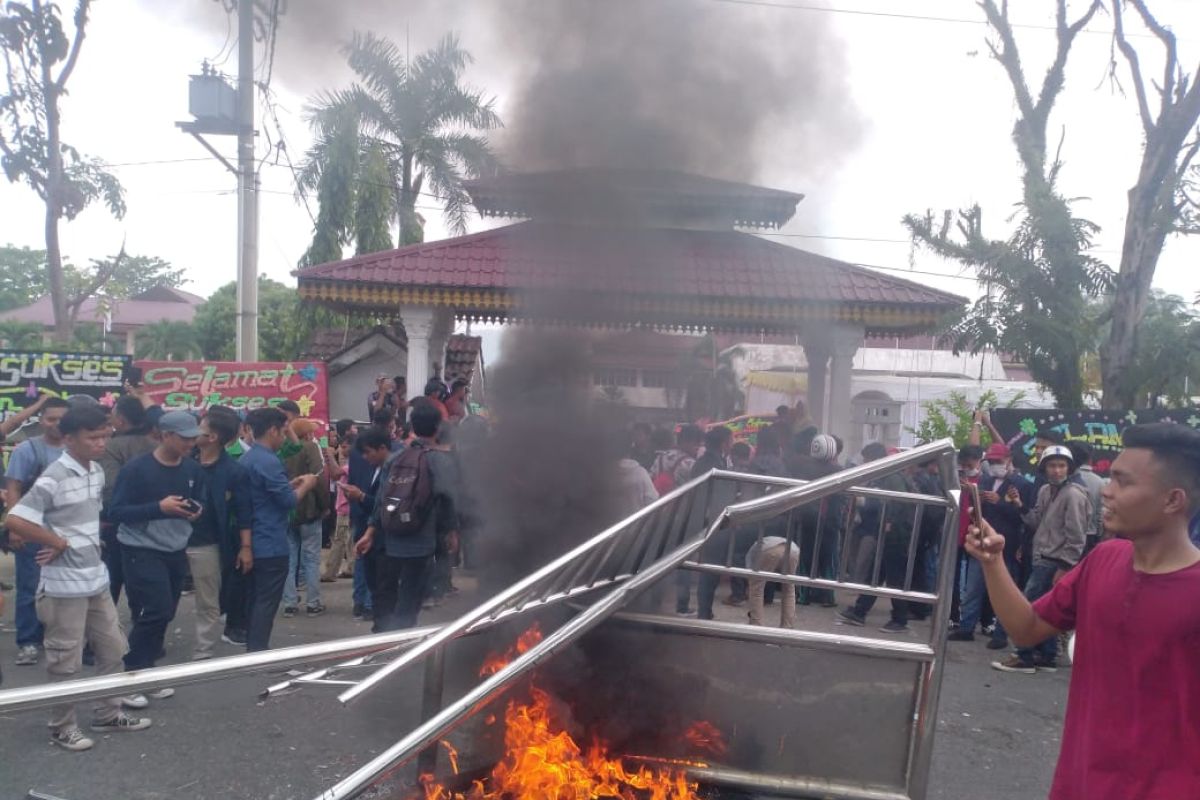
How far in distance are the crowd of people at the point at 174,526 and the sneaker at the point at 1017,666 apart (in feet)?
12.9

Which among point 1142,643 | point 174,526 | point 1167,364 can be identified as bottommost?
point 174,526

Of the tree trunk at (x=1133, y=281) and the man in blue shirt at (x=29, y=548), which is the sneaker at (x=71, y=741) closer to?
the man in blue shirt at (x=29, y=548)

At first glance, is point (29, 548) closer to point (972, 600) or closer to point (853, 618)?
point (853, 618)

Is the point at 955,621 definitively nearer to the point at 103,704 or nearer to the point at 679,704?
the point at 679,704

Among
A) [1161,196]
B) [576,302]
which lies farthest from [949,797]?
[1161,196]

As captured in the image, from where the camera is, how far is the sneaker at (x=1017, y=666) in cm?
627

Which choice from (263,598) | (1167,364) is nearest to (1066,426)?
(1167,364)

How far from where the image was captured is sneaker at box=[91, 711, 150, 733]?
14.8 ft

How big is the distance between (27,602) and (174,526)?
1.67 metres

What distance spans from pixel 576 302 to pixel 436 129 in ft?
34.5

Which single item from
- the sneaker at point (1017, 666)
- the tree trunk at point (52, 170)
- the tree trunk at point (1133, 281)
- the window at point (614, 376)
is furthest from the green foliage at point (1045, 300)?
the tree trunk at point (52, 170)

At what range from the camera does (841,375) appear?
38.1 feet

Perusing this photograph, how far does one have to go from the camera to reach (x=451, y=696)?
424cm

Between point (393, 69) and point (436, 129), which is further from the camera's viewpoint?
point (436, 129)
